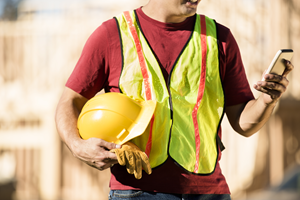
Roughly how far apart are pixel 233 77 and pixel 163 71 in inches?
17.2

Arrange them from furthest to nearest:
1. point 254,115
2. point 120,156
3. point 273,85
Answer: point 254,115 < point 273,85 < point 120,156

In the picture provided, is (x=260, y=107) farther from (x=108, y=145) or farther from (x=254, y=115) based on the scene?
(x=108, y=145)

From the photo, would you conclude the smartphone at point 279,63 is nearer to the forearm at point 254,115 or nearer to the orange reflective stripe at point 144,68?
the forearm at point 254,115

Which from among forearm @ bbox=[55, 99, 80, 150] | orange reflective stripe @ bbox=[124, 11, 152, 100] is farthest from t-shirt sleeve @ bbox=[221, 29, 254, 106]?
forearm @ bbox=[55, 99, 80, 150]

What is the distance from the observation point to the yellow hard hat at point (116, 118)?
2.26 m

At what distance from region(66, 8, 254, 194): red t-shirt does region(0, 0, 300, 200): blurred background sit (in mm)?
7456

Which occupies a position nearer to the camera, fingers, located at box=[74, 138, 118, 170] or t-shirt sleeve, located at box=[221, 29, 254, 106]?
fingers, located at box=[74, 138, 118, 170]

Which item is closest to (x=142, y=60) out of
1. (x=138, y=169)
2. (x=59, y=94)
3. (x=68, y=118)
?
(x=68, y=118)

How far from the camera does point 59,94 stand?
10.4m

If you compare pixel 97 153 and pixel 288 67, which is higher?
pixel 288 67

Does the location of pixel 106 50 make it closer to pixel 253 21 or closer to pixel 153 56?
pixel 153 56

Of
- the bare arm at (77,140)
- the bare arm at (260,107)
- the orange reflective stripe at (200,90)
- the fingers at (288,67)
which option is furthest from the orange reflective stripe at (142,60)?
the fingers at (288,67)

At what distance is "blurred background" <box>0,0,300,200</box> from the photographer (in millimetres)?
9961

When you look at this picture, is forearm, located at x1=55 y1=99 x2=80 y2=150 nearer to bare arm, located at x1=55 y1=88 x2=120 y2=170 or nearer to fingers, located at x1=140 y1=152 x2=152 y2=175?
bare arm, located at x1=55 y1=88 x2=120 y2=170
